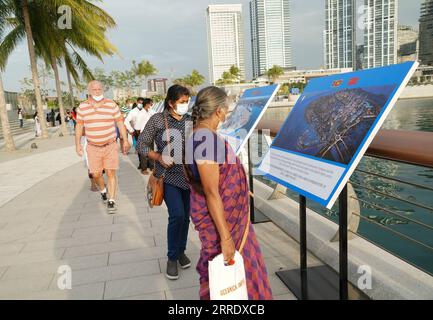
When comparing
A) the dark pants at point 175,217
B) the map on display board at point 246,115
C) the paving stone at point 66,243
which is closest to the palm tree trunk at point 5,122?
the paving stone at point 66,243

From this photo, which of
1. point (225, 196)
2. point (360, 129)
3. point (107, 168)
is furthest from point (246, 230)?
point (107, 168)

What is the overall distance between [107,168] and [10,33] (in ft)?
54.7

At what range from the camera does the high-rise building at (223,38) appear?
156 metres

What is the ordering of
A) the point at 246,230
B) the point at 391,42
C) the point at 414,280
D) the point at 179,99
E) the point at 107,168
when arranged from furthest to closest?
the point at 391,42 < the point at 107,168 < the point at 179,99 < the point at 414,280 < the point at 246,230

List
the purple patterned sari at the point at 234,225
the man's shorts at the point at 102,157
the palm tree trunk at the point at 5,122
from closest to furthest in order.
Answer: the purple patterned sari at the point at 234,225
the man's shorts at the point at 102,157
the palm tree trunk at the point at 5,122

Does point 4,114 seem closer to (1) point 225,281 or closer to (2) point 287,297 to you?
(2) point 287,297

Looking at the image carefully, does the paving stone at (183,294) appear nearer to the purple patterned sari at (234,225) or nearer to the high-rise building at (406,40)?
the purple patterned sari at (234,225)

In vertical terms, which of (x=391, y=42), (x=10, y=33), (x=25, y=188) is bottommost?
(x=25, y=188)

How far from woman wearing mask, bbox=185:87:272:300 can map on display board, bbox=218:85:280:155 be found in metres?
1.43

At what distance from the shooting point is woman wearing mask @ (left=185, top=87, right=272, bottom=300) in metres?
1.81

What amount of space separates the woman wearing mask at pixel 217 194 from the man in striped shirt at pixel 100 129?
302 centimetres

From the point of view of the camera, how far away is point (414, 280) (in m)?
2.21

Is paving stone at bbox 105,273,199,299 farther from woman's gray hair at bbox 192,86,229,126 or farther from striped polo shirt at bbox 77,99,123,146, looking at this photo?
striped polo shirt at bbox 77,99,123,146
